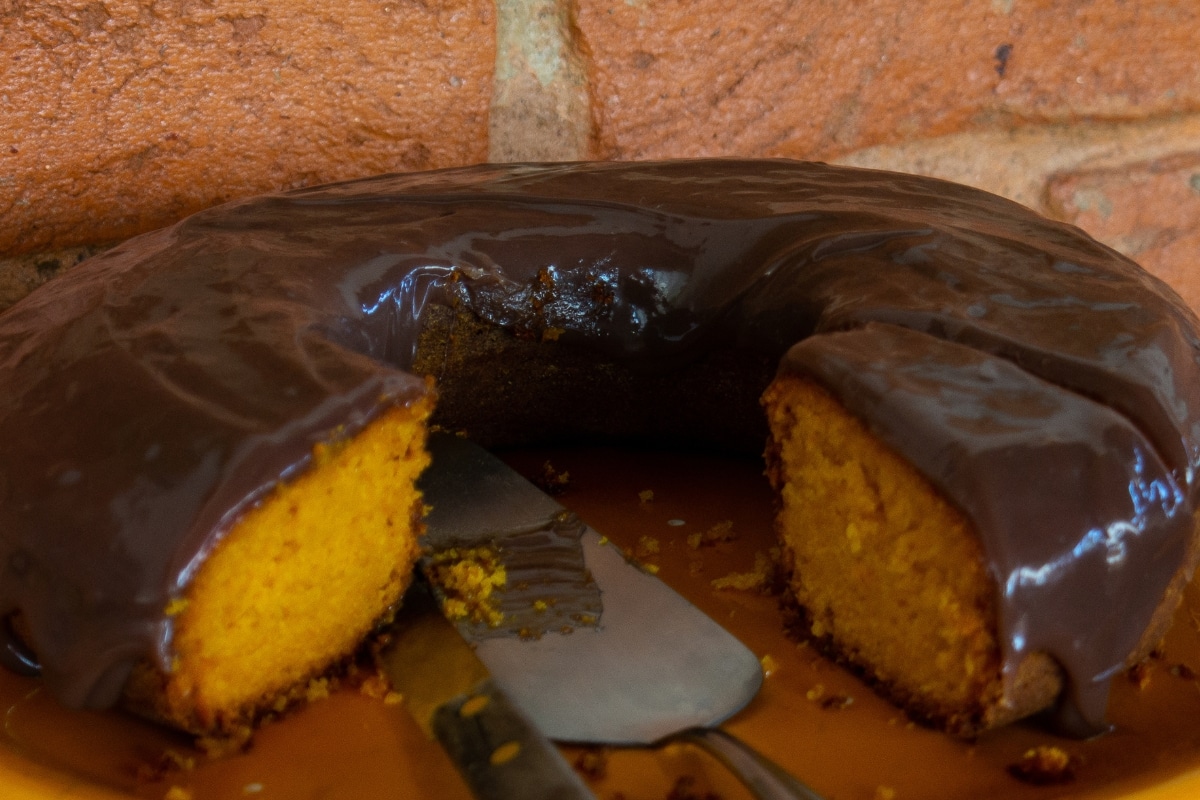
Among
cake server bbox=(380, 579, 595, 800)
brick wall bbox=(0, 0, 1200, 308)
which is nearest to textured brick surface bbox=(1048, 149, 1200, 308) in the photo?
brick wall bbox=(0, 0, 1200, 308)

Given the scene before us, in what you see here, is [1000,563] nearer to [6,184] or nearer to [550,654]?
[550,654]

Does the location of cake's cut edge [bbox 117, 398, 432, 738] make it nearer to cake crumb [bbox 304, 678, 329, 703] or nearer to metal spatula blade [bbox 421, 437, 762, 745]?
cake crumb [bbox 304, 678, 329, 703]

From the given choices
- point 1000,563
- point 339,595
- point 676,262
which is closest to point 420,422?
point 339,595

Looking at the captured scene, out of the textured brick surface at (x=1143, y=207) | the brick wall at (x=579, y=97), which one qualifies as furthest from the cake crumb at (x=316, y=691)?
the textured brick surface at (x=1143, y=207)

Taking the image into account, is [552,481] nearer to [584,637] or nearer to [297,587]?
[584,637]

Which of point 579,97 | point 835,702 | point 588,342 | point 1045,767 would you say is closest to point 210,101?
point 579,97

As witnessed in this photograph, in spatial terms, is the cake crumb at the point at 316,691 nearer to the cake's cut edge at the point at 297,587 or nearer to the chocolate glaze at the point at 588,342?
the cake's cut edge at the point at 297,587
